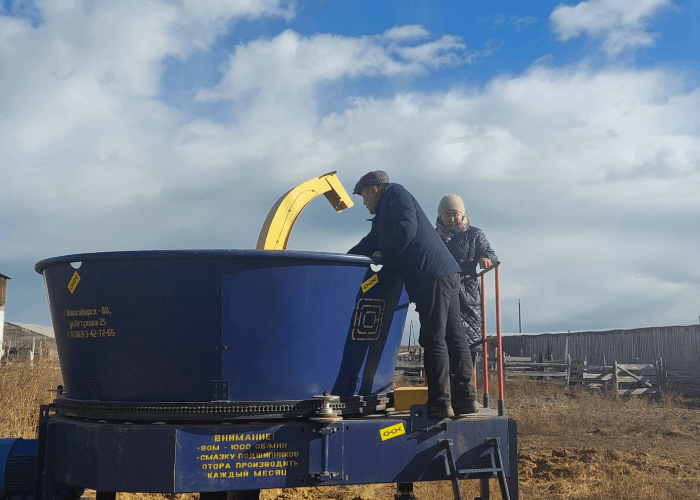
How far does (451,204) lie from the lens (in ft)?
18.9

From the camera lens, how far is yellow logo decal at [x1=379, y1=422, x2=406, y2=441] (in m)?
4.11

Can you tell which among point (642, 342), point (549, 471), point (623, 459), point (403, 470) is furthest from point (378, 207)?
point (642, 342)

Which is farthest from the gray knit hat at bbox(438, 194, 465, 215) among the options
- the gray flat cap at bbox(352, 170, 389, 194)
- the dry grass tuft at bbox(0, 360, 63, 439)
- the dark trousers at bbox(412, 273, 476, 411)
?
the dry grass tuft at bbox(0, 360, 63, 439)

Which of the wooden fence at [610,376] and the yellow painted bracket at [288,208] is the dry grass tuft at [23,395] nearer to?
the yellow painted bracket at [288,208]

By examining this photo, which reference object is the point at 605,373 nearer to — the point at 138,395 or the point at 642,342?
the point at 642,342

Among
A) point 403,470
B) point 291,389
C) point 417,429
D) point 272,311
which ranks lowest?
point 403,470

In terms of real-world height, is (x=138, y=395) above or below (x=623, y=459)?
above

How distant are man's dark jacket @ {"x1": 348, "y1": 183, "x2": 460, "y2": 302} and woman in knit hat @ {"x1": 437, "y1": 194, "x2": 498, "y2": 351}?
119cm

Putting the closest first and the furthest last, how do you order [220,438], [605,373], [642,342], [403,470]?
[220,438]
[403,470]
[605,373]
[642,342]

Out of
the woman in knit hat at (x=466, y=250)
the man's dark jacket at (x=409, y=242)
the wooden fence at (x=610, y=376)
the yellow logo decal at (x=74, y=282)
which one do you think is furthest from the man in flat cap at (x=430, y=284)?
the wooden fence at (x=610, y=376)

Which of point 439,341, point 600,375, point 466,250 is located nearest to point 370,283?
point 439,341

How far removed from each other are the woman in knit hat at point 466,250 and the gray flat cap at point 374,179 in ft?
3.81

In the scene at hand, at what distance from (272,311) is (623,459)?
346 inches

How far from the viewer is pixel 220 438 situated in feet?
12.4
